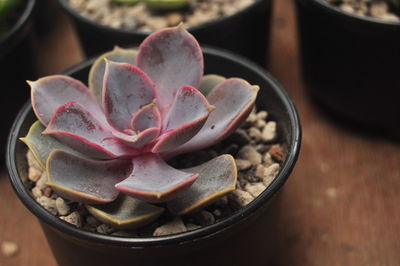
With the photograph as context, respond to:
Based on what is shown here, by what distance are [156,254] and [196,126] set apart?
16 cm

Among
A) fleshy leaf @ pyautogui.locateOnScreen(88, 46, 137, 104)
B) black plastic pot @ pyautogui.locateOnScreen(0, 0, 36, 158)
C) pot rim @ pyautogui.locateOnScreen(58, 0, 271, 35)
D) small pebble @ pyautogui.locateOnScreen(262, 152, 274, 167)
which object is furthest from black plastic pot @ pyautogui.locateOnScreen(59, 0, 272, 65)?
small pebble @ pyautogui.locateOnScreen(262, 152, 274, 167)

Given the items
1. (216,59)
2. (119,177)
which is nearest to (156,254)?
(119,177)

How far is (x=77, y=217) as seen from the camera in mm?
737

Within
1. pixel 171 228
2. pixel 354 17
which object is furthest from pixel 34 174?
pixel 354 17

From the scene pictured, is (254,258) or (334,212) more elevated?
(254,258)

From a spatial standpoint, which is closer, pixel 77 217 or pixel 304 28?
pixel 77 217

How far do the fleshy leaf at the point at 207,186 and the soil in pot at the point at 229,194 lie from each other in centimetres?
3

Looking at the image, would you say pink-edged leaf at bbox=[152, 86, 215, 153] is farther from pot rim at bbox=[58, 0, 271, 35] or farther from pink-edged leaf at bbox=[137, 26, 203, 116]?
pot rim at bbox=[58, 0, 271, 35]

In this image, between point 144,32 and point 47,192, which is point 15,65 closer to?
point 144,32

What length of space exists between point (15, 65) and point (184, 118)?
1.68 feet

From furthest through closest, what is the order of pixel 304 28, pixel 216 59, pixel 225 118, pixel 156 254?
pixel 304 28 → pixel 216 59 → pixel 225 118 → pixel 156 254

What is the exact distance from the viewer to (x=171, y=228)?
2.32 feet

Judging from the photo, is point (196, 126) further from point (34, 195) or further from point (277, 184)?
point (34, 195)

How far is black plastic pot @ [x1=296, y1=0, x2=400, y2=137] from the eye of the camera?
1.00 meters
